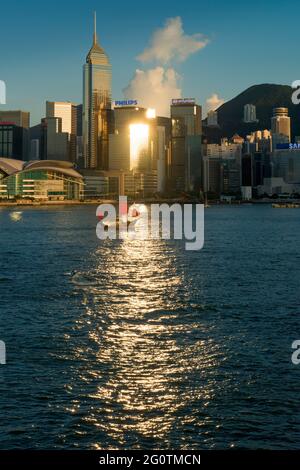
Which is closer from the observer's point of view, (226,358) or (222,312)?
(226,358)

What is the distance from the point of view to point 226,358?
21562 millimetres

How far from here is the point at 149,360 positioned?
2117cm

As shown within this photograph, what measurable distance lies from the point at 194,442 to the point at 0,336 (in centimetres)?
1182

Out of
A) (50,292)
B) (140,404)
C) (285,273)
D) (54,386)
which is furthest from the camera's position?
(285,273)

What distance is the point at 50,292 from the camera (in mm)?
35312

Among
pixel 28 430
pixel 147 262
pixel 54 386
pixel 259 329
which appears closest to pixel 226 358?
pixel 259 329

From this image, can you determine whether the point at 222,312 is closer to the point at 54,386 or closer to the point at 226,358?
the point at 226,358

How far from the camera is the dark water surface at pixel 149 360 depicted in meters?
15.8

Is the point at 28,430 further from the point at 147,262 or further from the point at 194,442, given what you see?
the point at 147,262

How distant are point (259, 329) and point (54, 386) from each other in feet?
32.4

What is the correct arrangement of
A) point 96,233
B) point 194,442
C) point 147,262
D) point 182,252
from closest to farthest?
point 194,442 → point 147,262 → point 182,252 → point 96,233

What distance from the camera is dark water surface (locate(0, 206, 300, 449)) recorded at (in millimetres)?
15750

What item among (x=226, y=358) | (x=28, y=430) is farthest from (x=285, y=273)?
(x=28, y=430)
